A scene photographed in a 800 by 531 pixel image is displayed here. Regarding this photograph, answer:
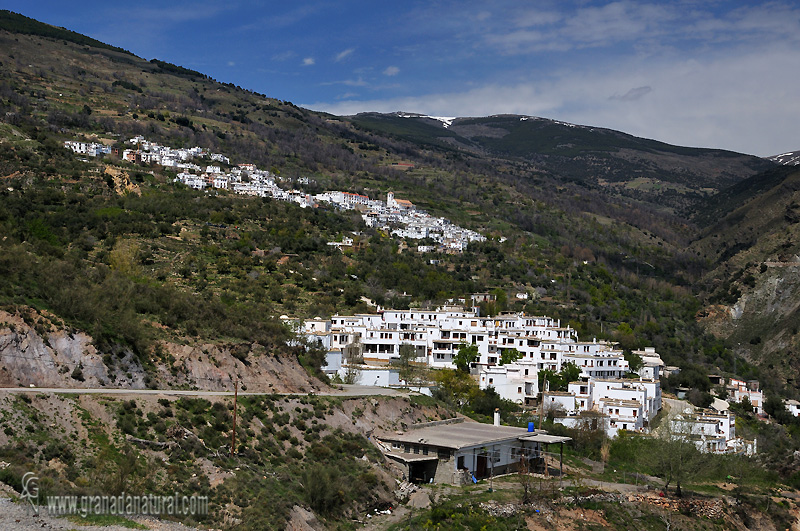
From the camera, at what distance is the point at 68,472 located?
1681cm

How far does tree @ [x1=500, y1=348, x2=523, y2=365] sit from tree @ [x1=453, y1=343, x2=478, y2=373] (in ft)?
5.88

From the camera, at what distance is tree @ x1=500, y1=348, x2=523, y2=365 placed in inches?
2003

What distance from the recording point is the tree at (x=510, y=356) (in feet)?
167

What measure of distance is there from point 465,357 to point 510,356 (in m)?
3.08

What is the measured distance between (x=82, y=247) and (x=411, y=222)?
57516 millimetres

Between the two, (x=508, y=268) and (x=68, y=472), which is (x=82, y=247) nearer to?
(x=68, y=472)

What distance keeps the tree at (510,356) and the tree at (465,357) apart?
1.79 meters

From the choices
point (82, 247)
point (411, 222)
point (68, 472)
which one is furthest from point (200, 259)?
point (411, 222)

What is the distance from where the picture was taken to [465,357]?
5028cm

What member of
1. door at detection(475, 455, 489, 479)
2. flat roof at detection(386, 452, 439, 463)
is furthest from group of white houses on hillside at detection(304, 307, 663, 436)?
flat roof at detection(386, 452, 439, 463)

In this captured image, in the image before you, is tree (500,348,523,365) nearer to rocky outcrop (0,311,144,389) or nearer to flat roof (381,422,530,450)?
flat roof (381,422,530,450)

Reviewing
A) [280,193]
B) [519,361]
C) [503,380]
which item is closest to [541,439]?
[503,380]

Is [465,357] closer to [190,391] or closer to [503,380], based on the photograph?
[503,380]

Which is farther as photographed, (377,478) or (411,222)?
(411,222)
